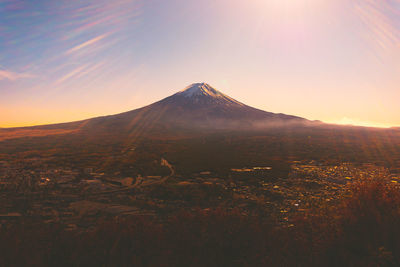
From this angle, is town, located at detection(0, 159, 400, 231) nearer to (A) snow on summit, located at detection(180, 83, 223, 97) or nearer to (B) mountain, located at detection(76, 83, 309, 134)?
(B) mountain, located at detection(76, 83, 309, 134)

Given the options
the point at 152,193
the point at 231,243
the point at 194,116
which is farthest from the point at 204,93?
the point at 231,243

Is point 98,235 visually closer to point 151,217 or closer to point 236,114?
point 151,217

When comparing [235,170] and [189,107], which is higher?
[189,107]

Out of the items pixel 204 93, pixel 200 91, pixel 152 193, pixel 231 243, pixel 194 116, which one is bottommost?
pixel 152 193

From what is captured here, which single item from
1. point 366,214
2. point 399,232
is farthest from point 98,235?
point 399,232

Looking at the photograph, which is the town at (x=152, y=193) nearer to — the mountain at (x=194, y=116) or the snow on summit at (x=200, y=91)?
the mountain at (x=194, y=116)

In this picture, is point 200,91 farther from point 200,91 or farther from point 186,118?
point 186,118

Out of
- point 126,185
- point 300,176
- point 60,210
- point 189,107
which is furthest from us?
point 189,107

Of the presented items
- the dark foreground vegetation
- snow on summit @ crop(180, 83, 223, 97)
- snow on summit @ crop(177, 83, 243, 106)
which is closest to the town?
the dark foreground vegetation
